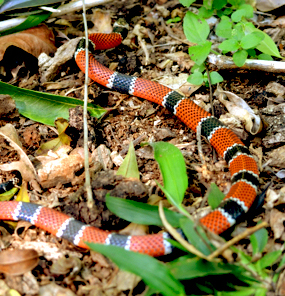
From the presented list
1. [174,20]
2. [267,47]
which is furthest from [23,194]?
[174,20]

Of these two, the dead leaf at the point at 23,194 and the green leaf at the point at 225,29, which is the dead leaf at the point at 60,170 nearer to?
the dead leaf at the point at 23,194

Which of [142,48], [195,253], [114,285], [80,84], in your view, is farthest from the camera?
[142,48]

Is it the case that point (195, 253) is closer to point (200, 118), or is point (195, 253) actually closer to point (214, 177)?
point (214, 177)

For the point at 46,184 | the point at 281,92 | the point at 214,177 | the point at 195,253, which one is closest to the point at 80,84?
the point at 46,184

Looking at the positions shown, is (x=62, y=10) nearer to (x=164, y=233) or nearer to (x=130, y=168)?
(x=130, y=168)

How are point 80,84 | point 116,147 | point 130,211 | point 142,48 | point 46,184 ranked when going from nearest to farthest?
point 130,211
point 46,184
point 116,147
point 80,84
point 142,48

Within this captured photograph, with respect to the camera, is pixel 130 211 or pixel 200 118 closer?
pixel 130 211

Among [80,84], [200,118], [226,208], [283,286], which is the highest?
[80,84]

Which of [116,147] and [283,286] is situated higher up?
[116,147]
